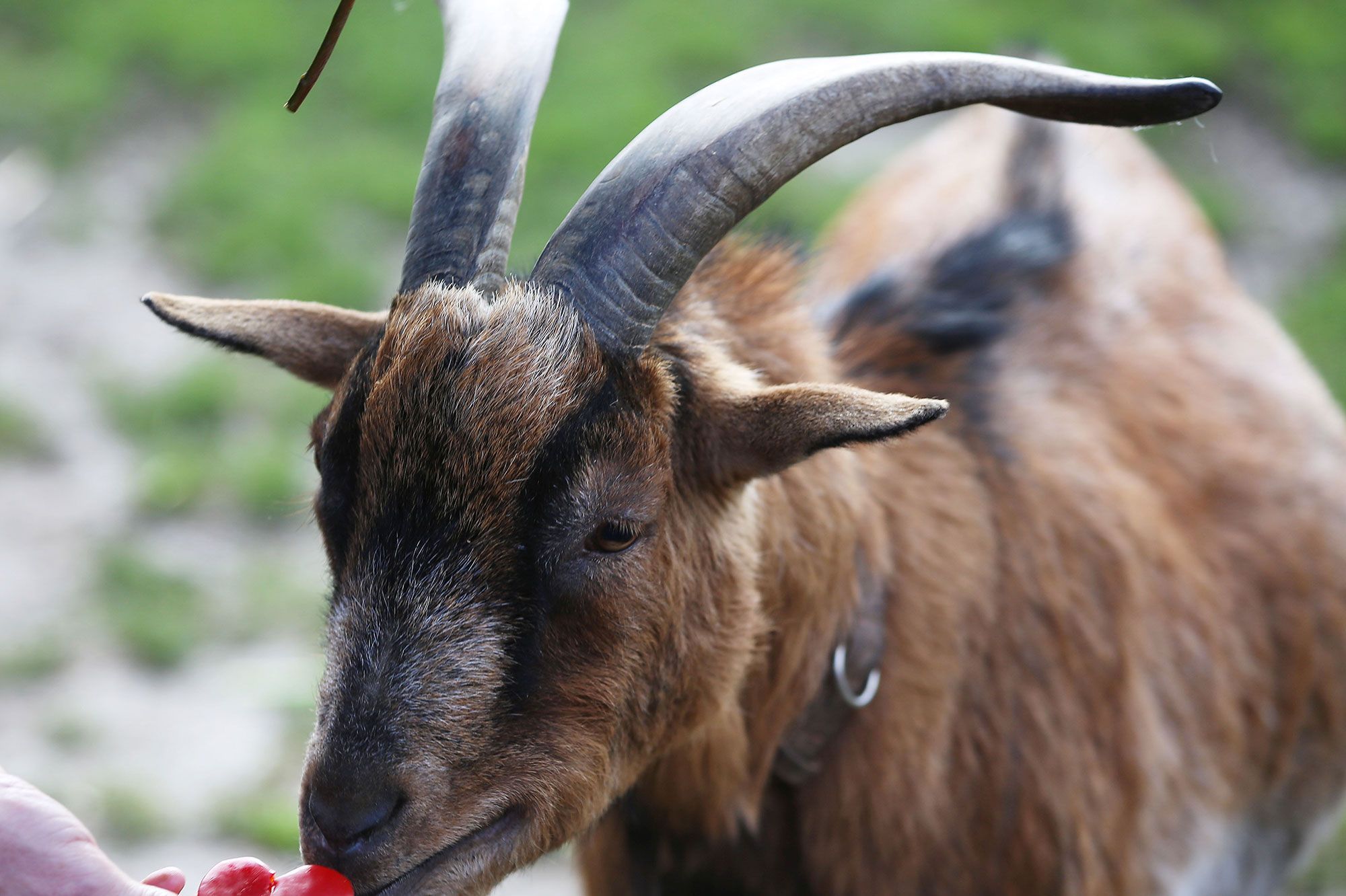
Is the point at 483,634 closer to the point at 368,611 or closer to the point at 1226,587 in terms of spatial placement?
the point at 368,611

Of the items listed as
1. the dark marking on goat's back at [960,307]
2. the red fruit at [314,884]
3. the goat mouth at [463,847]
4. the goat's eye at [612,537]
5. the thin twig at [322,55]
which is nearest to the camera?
the red fruit at [314,884]

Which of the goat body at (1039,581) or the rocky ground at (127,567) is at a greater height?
the goat body at (1039,581)

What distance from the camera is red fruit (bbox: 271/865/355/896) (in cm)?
227

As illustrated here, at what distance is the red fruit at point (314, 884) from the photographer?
227cm

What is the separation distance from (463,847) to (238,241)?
20.1ft

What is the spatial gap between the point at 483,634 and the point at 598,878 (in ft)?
4.44

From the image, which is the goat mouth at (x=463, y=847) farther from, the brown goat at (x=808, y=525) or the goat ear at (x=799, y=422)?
the goat ear at (x=799, y=422)

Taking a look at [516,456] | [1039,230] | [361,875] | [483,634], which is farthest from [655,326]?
[1039,230]

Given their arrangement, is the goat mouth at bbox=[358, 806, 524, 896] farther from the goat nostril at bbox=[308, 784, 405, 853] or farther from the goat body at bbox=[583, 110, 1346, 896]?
the goat body at bbox=[583, 110, 1346, 896]

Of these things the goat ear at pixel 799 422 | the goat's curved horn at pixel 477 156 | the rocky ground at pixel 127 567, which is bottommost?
the rocky ground at pixel 127 567

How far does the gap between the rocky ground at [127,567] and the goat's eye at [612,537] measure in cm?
101

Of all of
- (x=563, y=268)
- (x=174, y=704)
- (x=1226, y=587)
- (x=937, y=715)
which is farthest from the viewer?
(x=174, y=704)

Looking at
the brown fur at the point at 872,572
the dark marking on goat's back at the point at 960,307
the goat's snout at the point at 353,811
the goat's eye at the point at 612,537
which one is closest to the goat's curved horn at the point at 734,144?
the brown fur at the point at 872,572

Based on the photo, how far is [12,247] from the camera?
7918 millimetres
